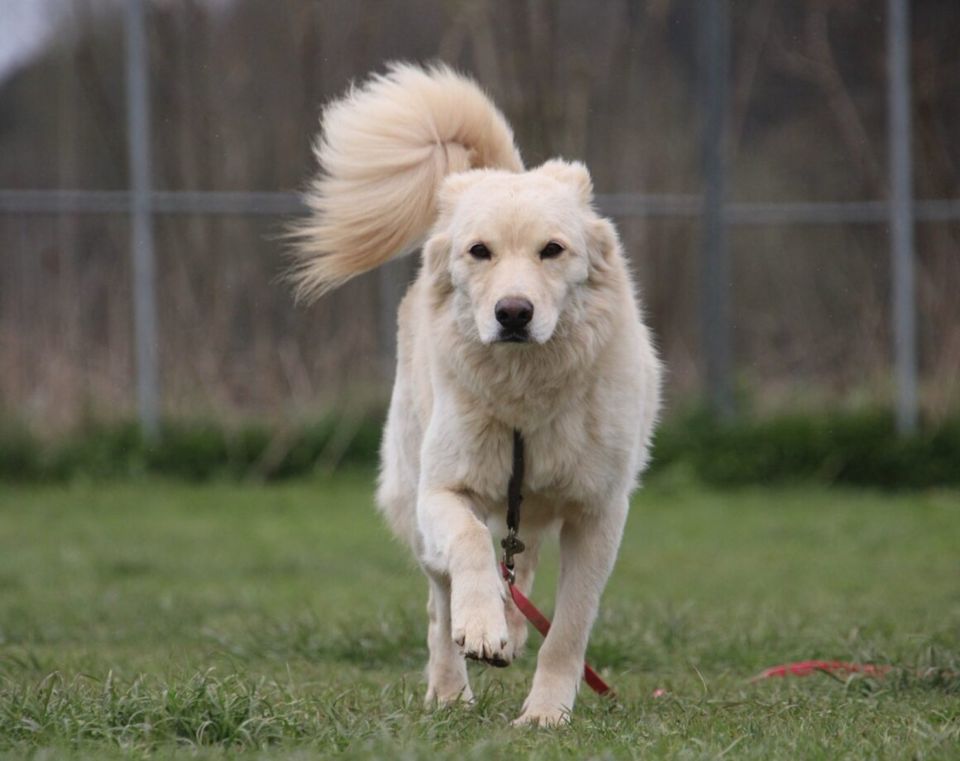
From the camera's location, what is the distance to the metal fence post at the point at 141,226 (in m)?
11.3

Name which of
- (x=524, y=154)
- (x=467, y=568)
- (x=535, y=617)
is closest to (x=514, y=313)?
(x=467, y=568)

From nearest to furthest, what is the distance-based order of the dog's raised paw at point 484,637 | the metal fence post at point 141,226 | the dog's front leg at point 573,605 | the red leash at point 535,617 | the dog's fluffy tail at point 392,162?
the dog's raised paw at point 484,637 → the dog's front leg at point 573,605 → the red leash at point 535,617 → the dog's fluffy tail at point 392,162 → the metal fence post at point 141,226

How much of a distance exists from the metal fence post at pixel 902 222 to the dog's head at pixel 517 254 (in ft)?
23.1

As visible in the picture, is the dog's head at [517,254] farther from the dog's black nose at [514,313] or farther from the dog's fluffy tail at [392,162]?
the dog's fluffy tail at [392,162]

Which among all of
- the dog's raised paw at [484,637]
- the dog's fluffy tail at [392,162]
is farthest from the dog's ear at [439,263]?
the dog's raised paw at [484,637]

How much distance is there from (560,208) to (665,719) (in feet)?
4.96

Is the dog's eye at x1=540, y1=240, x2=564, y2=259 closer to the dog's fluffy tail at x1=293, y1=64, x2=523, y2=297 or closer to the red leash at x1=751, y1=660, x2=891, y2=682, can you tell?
the dog's fluffy tail at x1=293, y1=64, x2=523, y2=297

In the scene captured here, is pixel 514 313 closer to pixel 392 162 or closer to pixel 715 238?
pixel 392 162

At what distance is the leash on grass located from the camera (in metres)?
4.66

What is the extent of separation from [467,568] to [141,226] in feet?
25.1

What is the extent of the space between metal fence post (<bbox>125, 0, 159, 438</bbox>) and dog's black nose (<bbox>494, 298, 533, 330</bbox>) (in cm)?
728

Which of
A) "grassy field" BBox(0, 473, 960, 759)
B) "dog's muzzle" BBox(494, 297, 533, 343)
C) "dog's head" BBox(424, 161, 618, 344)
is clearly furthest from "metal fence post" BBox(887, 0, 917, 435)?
"dog's muzzle" BBox(494, 297, 533, 343)

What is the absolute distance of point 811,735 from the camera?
3.90 metres

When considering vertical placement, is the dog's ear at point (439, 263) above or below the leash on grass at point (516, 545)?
above
